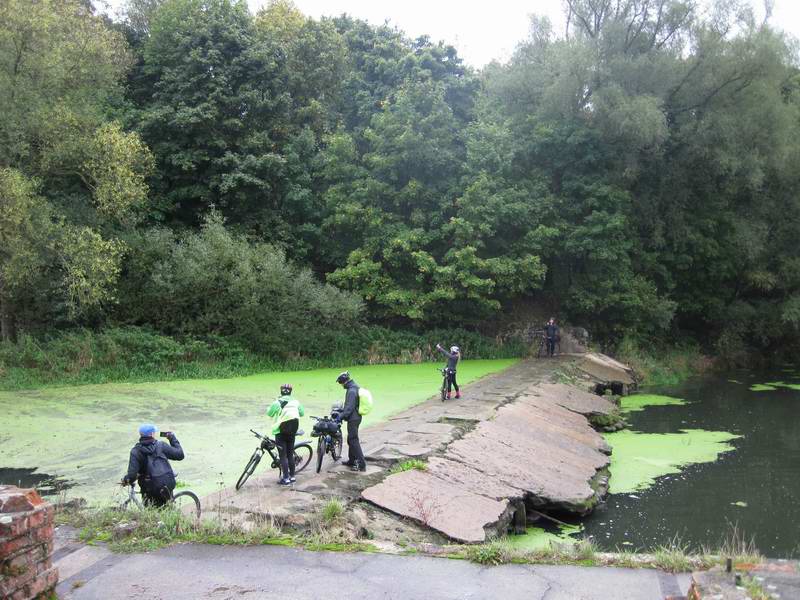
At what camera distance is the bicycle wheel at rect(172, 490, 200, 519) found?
7370 mm

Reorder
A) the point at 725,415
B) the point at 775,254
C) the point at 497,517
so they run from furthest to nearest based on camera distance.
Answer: the point at 775,254 → the point at 725,415 → the point at 497,517

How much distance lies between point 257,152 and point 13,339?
1062 cm

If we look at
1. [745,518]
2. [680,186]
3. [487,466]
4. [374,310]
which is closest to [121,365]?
[374,310]

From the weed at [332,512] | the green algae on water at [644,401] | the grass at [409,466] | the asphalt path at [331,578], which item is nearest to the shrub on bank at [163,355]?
the green algae on water at [644,401]

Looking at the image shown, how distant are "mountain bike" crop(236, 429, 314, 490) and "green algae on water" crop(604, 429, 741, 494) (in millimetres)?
5031

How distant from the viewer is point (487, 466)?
33.9 feet

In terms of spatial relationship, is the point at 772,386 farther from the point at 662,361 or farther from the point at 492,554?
the point at 492,554

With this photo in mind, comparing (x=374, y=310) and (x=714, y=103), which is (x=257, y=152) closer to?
(x=374, y=310)

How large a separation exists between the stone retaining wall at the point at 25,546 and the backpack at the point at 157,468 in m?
2.40

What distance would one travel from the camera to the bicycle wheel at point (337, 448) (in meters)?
9.88

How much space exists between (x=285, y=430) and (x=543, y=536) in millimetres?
3692

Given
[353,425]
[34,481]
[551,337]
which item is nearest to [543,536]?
[353,425]

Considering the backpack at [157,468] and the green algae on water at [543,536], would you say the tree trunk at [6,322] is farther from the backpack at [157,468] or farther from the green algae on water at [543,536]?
the green algae on water at [543,536]

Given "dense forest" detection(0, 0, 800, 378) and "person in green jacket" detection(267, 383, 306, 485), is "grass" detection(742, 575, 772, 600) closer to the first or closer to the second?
"person in green jacket" detection(267, 383, 306, 485)
